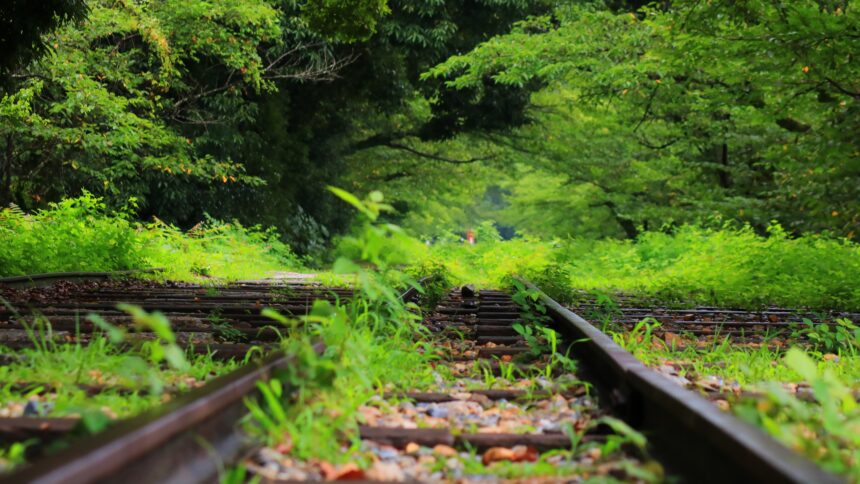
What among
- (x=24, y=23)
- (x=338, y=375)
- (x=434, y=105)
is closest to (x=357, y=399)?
(x=338, y=375)

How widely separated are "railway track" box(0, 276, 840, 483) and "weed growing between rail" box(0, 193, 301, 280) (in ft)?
23.5

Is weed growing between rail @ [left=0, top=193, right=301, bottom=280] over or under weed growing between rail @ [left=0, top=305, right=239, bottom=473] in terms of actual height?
under

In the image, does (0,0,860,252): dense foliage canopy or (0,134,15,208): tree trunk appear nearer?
(0,0,860,252): dense foliage canopy

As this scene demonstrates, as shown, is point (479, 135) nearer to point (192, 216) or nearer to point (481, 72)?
point (481, 72)

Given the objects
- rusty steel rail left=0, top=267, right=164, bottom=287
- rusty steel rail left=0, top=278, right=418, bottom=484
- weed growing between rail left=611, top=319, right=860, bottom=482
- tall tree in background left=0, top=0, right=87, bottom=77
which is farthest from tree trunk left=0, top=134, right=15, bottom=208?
rusty steel rail left=0, top=278, right=418, bottom=484

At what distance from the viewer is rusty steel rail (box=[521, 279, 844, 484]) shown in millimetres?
1360

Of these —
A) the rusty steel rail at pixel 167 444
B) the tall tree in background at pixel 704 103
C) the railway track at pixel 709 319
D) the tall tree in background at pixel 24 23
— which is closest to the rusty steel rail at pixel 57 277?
the tall tree in background at pixel 24 23

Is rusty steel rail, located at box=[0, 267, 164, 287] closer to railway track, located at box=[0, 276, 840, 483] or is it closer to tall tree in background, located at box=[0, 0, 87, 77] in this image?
tall tree in background, located at box=[0, 0, 87, 77]

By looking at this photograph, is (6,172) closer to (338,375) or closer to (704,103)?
(338,375)

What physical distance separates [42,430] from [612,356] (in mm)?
2040

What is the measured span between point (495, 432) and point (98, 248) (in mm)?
9194

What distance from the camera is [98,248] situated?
10117mm

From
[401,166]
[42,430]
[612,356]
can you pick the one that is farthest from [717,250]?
[401,166]

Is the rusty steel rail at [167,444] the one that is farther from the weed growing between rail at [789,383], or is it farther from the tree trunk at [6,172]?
the tree trunk at [6,172]
